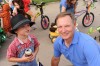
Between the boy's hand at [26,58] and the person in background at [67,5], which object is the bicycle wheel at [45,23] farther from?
the boy's hand at [26,58]

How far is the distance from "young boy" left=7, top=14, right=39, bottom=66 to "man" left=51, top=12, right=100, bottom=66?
2.11 ft

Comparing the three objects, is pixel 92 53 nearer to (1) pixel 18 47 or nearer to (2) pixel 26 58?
(2) pixel 26 58

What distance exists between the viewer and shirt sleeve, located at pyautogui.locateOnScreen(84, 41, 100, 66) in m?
2.59

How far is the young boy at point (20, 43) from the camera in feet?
11.2

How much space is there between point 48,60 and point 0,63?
1.11 m

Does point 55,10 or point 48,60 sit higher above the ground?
point 55,10

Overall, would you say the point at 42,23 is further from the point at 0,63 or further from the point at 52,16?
the point at 0,63

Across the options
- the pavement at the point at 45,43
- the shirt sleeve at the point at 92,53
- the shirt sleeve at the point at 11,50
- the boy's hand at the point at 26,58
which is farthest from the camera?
the pavement at the point at 45,43

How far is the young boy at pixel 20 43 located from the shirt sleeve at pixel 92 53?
99cm

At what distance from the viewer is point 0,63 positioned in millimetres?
5625

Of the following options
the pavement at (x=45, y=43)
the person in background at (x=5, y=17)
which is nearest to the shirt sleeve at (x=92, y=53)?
the pavement at (x=45, y=43)

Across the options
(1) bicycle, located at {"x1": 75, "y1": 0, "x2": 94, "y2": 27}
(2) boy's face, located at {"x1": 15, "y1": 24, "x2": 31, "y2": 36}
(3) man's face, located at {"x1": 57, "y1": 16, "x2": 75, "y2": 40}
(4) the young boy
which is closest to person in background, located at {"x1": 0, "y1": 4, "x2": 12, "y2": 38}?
(1) bicycle, located at {"x1": 75, "y1": 0, "x2": 94, "y2": 27}

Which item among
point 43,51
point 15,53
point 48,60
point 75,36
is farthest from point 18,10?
point 75,36

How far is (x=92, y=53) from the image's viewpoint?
260cm
